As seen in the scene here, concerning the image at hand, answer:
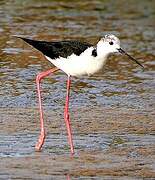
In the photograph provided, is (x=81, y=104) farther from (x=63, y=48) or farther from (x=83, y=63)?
(x=83, y=63)

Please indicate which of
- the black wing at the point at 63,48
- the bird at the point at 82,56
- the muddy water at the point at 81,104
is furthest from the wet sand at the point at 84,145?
the black wing at the point at 63,48

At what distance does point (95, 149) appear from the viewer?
31.4ft

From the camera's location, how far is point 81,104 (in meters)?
11.8

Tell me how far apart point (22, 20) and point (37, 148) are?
8.89m

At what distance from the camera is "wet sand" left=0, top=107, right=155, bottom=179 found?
860 cm

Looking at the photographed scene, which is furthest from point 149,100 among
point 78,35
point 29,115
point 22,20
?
point 22,20

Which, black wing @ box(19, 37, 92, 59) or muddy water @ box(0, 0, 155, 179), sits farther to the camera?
black wing @ box(19, 37, 92, 59)

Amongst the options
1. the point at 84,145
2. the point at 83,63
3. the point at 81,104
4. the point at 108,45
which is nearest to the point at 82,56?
the point at 83,63

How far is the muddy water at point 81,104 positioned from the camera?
8.91m

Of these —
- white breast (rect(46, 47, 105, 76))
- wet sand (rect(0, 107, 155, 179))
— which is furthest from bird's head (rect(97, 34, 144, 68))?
wet sand (rect(0, 107, 155, 179))

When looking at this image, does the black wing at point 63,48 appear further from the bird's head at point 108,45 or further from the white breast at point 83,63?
the bird's head at point 108,45

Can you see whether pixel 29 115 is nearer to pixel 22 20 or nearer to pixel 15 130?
pixel 15 130

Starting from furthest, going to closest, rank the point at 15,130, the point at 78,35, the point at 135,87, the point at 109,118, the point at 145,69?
the point at 78,35, the point at 145,69, the point at 135,87, the point at 109,118, the point at 15,130

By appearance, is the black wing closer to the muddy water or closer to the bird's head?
the bird's head
